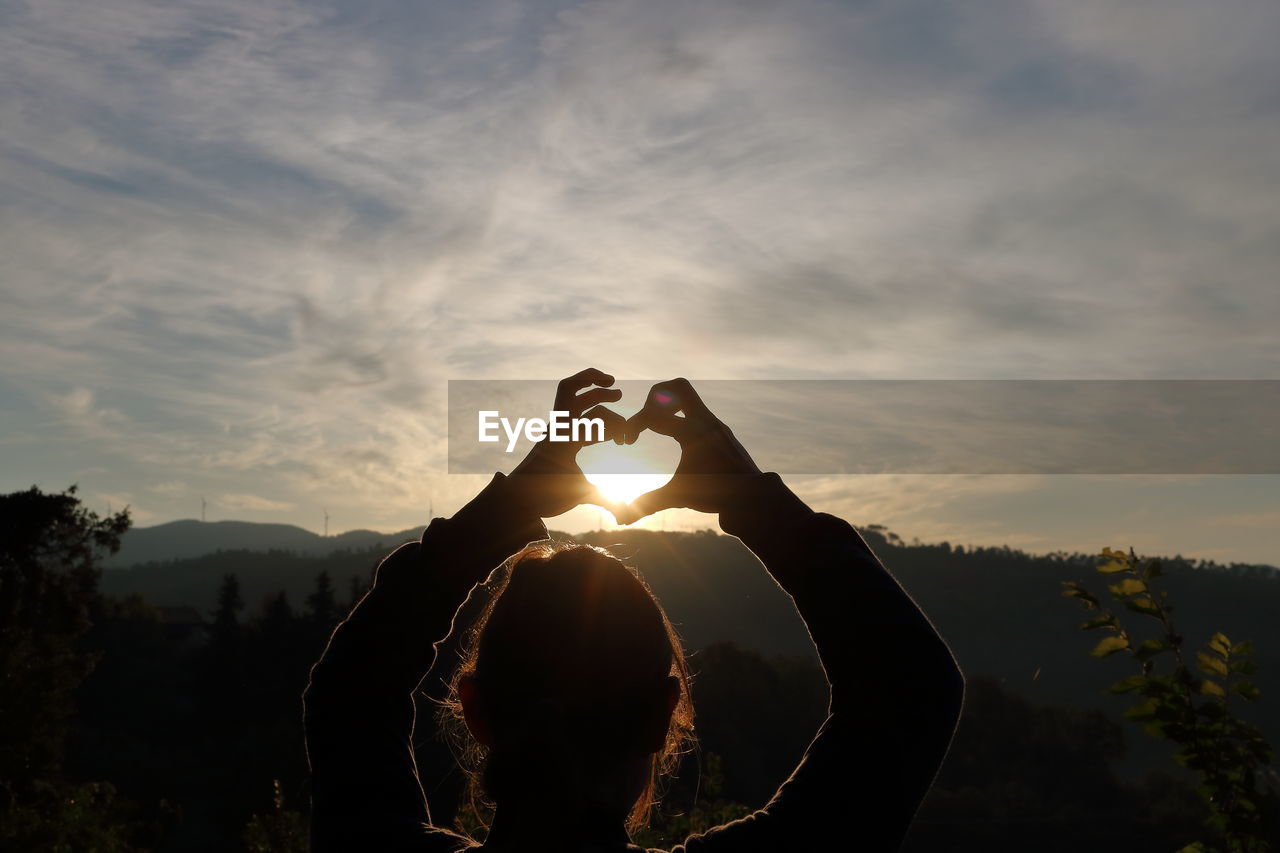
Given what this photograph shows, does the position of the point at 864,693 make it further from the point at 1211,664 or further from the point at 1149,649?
the point at 1211,664

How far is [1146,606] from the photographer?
309 cm

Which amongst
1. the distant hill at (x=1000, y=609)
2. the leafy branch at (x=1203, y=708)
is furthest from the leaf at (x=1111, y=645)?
the distant hill at (x=1000, y=609)

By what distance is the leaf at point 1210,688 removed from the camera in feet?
9.65

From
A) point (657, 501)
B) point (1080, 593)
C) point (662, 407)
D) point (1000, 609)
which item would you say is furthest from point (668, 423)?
point (1000, 609)

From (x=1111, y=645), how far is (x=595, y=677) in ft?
8.18

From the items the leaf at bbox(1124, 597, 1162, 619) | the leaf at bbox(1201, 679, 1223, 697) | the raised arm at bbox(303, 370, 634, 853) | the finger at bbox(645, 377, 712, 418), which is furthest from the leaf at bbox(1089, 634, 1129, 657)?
the raised arm at bbox(303, 370, 634, 853)

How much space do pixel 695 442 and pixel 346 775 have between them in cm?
77

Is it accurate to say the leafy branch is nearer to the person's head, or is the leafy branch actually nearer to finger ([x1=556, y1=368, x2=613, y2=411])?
finger ([x1=556, y1=368, x2=613, y2=411])

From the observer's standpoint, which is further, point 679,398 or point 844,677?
point 679,398

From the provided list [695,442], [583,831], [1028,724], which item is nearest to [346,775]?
[583,831]

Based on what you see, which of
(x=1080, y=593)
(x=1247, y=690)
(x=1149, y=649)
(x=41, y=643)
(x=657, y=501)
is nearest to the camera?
(x=657, y=501)

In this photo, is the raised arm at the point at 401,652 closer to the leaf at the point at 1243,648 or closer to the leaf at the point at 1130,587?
the leaf at the point at 1130,587

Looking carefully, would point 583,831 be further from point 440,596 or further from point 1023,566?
point 1023,566

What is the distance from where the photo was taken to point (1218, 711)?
2934 millimetres
